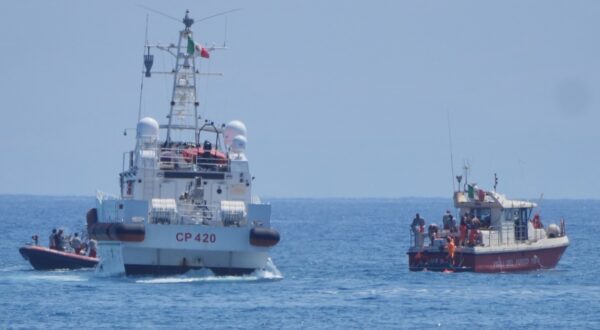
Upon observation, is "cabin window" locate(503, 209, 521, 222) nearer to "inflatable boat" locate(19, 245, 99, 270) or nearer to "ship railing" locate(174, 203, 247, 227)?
"ship railing" locate(174, 203, 247, 227)

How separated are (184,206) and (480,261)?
11146 mm

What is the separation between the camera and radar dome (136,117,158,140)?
57.8 meters

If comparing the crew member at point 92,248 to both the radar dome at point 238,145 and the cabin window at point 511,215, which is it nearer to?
the radar dome at point 238,145

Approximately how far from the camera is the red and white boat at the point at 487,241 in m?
57.8

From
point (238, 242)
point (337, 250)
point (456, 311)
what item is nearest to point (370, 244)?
point (337, 250)

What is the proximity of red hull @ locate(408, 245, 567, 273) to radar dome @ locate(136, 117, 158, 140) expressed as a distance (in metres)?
10.5

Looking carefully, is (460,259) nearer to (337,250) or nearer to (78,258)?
(78,258)

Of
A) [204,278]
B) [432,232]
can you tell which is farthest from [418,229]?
[204,278]

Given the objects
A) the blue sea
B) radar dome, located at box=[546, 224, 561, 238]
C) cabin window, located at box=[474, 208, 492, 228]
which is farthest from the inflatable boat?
radar dome, located at box=[546, 224, 561, 238]

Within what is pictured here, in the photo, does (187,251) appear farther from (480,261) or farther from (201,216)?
→ (480,261)

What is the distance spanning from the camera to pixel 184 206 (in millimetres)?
54438

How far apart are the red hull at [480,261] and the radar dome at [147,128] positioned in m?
10.5

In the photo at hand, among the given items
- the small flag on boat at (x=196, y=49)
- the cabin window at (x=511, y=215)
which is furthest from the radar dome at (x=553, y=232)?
the small flag on boat at (x=196, y=49)

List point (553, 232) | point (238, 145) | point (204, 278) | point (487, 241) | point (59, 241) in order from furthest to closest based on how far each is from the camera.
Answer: point (59, 241) → point (553, 232) → point (487, 241) → point (238, 145) → point (204, 278)
